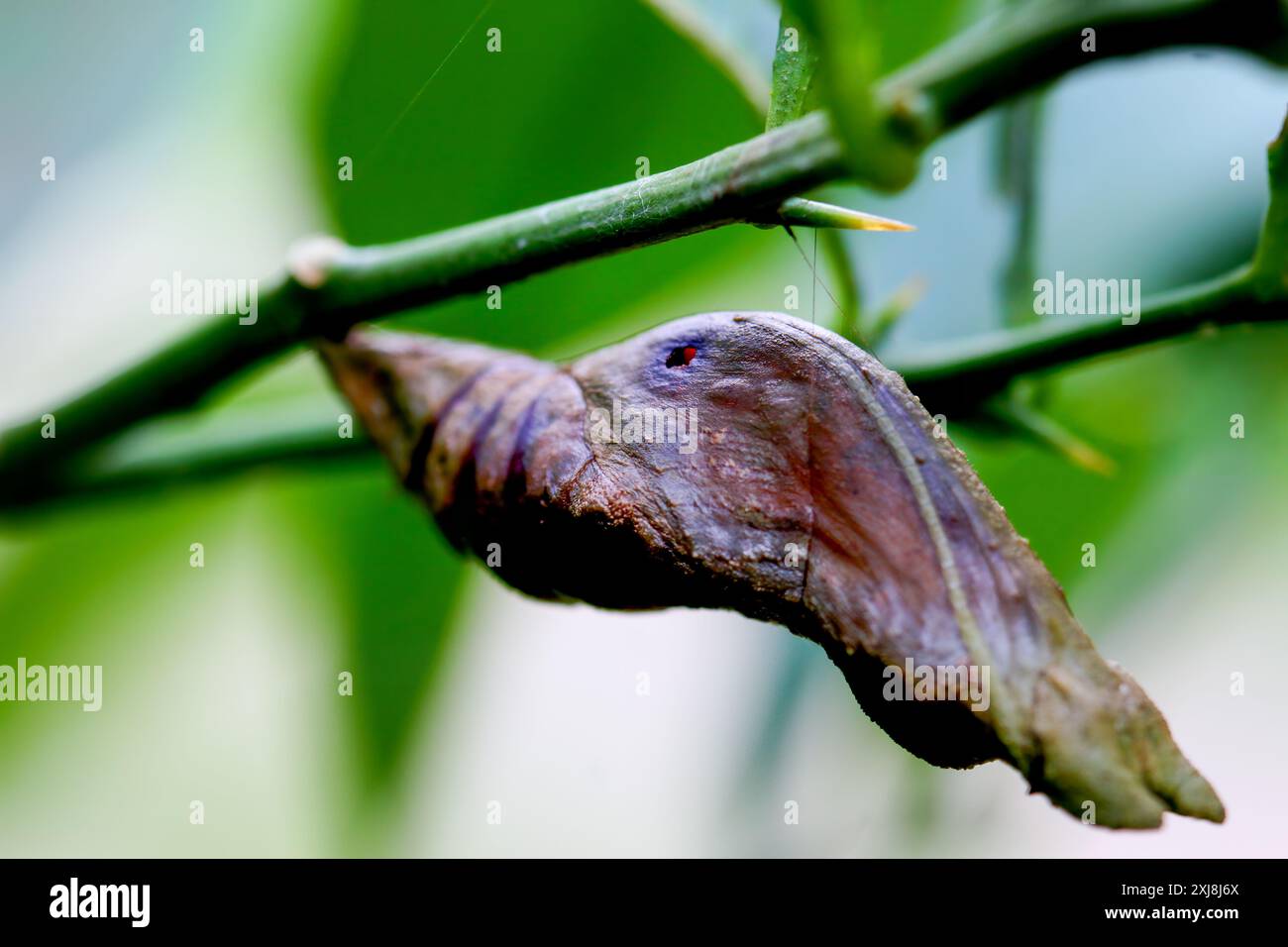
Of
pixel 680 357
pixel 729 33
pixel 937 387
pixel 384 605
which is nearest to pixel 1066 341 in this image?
pixel 937 387

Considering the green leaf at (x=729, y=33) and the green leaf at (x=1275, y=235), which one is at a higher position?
the green leaf at (x=729, y=33)

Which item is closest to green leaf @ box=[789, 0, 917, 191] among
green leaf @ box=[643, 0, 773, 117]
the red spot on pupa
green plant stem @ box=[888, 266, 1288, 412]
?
the red spot on pupa

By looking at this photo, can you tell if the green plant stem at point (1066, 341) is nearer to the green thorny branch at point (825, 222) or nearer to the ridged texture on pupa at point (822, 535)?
the green thorny branch at point (825, 222)

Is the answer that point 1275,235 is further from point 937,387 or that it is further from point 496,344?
point 496,344

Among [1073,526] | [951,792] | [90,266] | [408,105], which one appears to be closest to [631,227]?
[408,105]

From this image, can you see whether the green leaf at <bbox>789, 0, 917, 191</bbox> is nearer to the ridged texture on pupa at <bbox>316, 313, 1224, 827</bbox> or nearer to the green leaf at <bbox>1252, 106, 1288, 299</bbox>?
the ridged texture on pupa at <bbox>316, 313, 1224, 827</bbox>

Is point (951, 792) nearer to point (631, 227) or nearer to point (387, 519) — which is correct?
point (387, 519)

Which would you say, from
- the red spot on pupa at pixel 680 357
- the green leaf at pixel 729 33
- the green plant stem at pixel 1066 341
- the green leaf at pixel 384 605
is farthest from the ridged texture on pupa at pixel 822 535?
the green leaf at pixel 384 605
